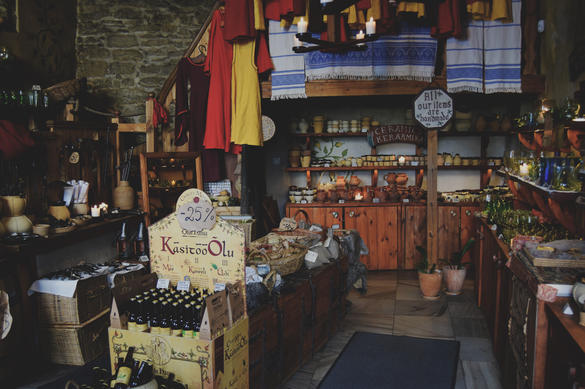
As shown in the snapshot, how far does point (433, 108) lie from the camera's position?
18.1ft

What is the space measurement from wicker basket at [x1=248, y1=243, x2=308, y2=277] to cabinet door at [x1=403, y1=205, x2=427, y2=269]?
3.51 metres

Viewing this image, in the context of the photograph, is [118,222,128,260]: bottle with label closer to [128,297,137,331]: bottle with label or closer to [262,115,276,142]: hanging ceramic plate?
[262,115,276,142]: hanging ceramic plate

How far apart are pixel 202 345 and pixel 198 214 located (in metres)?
0.78

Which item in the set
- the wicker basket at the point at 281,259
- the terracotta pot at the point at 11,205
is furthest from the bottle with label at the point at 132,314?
the terracotta pot at the point at 11,205

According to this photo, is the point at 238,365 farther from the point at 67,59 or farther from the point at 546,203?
the point at 67,59

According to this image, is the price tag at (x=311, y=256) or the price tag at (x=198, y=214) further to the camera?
the price tag at (x=311, y=256)

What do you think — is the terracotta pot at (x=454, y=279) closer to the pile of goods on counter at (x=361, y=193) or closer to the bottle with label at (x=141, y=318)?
the pile of goods on counter at (x=361, y=193)

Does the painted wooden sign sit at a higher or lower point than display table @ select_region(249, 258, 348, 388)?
higher

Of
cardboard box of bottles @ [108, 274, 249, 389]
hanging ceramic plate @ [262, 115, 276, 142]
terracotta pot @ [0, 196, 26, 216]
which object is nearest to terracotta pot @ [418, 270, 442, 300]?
hanging ceramic plate @ [262, 115, 276, 142]

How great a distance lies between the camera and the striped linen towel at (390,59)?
552 cm

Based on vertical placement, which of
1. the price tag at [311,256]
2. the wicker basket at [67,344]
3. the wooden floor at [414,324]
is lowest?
the wooden floor at [414,324]

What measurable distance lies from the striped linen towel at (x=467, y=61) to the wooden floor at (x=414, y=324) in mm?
2714

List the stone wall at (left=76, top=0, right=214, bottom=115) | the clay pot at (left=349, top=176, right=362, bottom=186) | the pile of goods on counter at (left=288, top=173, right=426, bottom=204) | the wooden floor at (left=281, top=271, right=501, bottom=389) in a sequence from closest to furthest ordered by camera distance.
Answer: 1. the wooden floor at (left=281, top=271, right=501, bottom=389)
2. the pile of goods on counter at (left=288, top=173, right=426, bottom=204)
3. the stone wall at (left=76, top=0, right=214, bottom=115)
4. the clay pot at (left=349, top=176, right=362, bottom=186)

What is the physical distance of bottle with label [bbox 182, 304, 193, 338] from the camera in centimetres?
237
